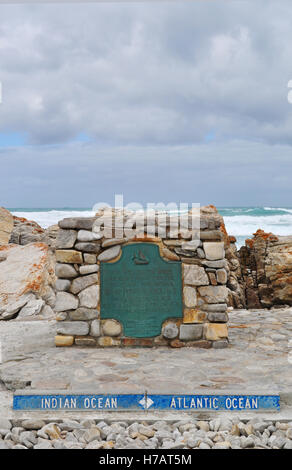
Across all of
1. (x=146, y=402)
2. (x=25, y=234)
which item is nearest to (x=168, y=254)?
(x=146, y=402)

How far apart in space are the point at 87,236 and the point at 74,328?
1020 millimetres

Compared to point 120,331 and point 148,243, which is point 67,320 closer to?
point 120,331

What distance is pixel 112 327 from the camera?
5.15m

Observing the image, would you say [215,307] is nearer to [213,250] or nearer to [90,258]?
[213,250]

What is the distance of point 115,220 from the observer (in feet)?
17.3

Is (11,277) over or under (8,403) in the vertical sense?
over

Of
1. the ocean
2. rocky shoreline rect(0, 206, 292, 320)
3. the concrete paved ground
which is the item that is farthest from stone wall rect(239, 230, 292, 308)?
the ocean

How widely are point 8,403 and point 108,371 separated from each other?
93 cm

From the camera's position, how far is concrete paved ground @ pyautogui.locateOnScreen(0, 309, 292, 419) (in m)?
3.84

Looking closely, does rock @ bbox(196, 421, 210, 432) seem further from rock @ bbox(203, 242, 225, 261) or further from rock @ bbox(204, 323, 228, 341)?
rock @ bbox(203, 242, 225, 261)

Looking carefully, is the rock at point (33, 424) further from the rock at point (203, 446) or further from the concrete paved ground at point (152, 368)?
the rock at point (203, 446)
